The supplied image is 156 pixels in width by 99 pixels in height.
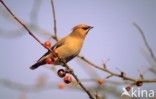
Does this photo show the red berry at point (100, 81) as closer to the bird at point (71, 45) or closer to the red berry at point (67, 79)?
the red berry at point (67, 79)

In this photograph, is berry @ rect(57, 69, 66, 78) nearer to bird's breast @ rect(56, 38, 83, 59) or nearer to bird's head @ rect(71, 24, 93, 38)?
bird's breast @ rect(56, 38, 83, 59)

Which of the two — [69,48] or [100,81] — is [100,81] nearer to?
[100,81]

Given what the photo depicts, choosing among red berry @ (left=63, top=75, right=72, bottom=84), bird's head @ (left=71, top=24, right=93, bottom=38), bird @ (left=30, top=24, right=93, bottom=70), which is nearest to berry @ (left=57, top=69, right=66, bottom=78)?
red berry @ (left=63, top=75, right=72, bottom=84)

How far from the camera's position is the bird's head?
13.4ft

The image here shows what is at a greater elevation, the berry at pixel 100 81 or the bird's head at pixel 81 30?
the bird's head at pixel 81 30

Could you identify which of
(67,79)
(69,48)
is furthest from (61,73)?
(69,48)

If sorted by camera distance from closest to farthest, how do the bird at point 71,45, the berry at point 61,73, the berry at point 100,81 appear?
the berry at point 100,81, the berry at point 61,73, the bird at point 71,45

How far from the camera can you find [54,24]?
253cm

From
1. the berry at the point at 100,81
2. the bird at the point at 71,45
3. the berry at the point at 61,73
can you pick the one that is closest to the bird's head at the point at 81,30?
the bird at the point at 71,45

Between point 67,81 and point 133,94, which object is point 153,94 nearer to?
point 133,94

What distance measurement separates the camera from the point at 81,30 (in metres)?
4.20

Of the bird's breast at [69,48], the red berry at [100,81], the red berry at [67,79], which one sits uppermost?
the bird's breast at [69,48]

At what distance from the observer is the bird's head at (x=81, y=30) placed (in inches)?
161

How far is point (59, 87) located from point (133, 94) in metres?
0.63
